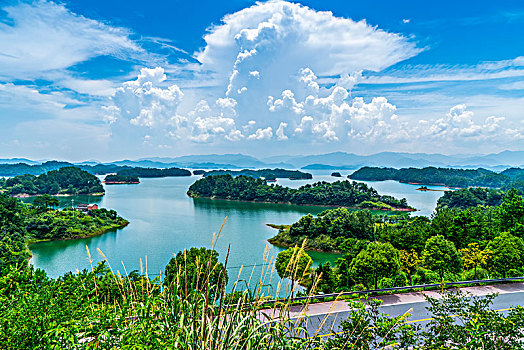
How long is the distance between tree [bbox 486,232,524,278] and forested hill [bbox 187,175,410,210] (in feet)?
92.2

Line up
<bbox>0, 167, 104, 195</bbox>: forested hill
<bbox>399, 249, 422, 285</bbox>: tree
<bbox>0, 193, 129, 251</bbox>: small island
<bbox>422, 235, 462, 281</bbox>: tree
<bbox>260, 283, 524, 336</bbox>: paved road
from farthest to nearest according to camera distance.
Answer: <bbox>0, 167, 104, 195</bbox>: forested hill < <bbox>0, 193, 129, 251</bbox>: small island < <bbox>399, 249, 422, 285</bbox>: tree < <bbox>422, 235, 462, 281</bbox>: tree < <bbox>260, 283, 524, 336</bbox>: paved road

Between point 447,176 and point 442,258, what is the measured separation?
7014 centimetres

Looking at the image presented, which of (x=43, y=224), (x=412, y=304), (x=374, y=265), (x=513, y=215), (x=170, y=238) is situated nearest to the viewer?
(x=412, y=304)

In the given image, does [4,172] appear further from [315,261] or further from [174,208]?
[315,261]

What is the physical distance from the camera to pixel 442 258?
1005cm

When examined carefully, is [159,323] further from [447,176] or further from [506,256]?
[447,176]

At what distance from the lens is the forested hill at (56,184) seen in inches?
1857

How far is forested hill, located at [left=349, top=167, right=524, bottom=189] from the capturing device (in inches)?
2557

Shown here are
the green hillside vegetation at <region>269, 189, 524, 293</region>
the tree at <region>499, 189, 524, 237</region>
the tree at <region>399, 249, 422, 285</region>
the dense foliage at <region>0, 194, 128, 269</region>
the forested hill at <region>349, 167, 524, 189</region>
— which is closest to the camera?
the green hillside vegetation at <region>269, 189, 524, 293</region>

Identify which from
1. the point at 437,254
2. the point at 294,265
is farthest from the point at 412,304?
the point at 294,265

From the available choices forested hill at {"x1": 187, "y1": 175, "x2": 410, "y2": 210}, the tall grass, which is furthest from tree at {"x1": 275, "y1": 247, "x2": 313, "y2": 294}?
forested hill at {"x1": 187, "y1": 175, "x2": 410, "y2": 210}

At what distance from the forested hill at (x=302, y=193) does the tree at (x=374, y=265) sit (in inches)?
1158

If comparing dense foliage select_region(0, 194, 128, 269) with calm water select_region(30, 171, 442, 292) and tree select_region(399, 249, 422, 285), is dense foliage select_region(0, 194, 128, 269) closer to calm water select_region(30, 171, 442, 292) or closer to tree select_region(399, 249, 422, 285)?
calm water select_region(30, 171, 442, 292)

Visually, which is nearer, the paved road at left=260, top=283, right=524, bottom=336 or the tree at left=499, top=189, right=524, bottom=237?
the paved road at left=260, top=283, right=524, bottom=336
